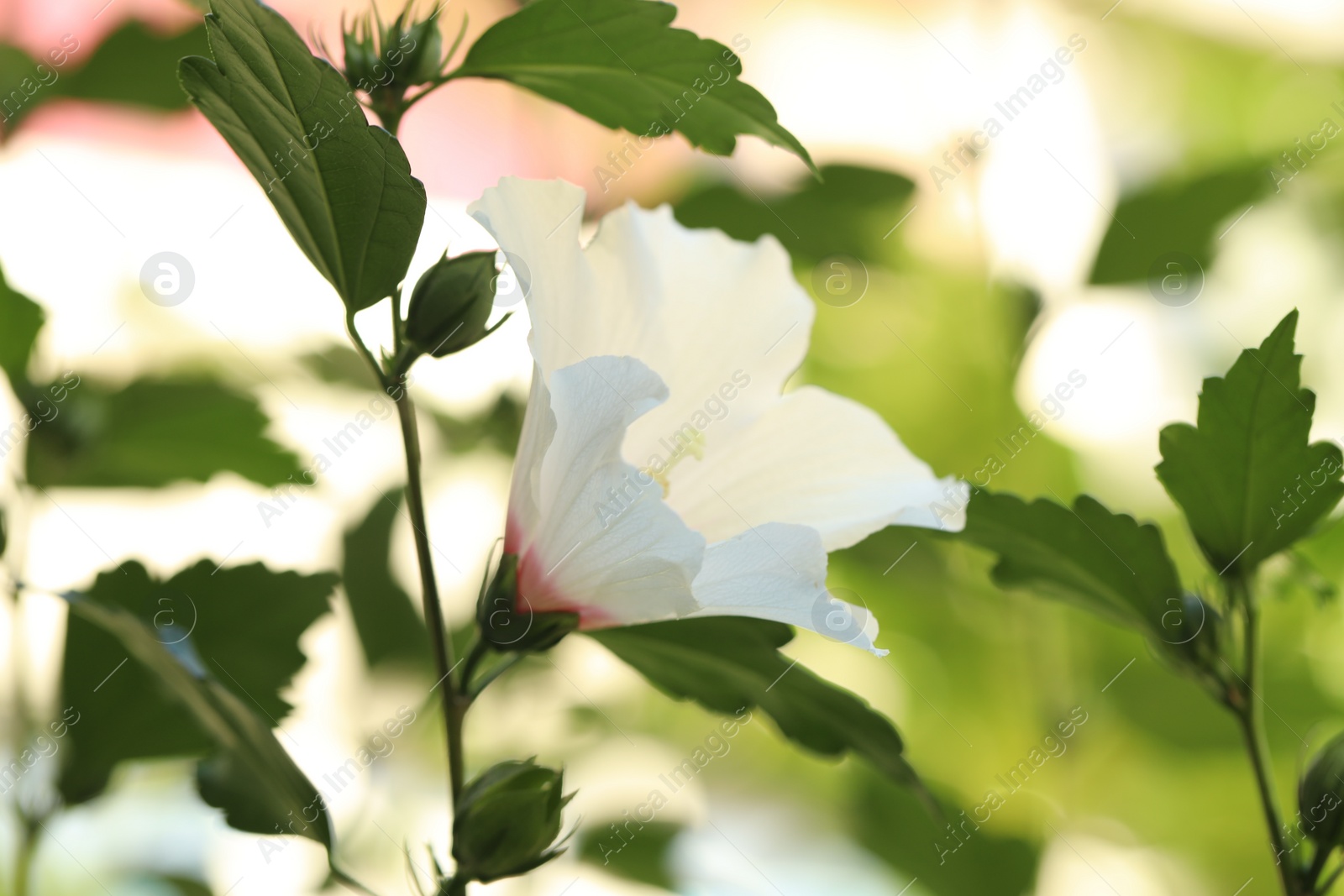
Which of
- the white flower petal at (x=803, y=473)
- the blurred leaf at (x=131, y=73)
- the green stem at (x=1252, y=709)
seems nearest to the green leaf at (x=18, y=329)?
the blurred leaf at (x=131, y=73)

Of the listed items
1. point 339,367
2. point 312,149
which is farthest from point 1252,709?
point 339,367

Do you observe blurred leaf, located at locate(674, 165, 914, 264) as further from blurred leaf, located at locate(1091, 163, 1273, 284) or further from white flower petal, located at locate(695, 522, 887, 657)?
white flower petal, located at locate(695, 522, 887, 657)

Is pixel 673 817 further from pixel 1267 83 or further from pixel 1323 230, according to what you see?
pixel 1267 83

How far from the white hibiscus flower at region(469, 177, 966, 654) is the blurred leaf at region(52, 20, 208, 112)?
381 mm

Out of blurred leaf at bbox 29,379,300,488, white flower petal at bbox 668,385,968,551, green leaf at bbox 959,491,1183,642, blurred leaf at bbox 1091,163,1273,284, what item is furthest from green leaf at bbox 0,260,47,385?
blurred leaf at bbox 1091,163,1273,284

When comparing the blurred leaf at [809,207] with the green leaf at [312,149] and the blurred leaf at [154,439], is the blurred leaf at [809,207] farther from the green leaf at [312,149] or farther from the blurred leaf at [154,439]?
the green leaf at [312,149]

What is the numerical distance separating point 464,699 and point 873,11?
155 centimetres

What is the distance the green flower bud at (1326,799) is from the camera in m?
0.40

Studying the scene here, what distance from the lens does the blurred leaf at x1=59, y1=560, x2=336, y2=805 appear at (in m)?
0.45

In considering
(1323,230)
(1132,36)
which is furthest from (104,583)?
(1132,36)

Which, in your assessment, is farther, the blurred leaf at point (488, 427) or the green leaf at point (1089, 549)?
the blurred leaf at point (488, 427)

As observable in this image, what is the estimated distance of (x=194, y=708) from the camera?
1.11ft

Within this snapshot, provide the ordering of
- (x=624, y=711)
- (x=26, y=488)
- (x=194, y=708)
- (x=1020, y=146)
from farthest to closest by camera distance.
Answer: (x=1020, y=146)
(x=624, y=711)
(x=26, y=488)
(x=194, y=708)

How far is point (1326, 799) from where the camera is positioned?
0.40 m
